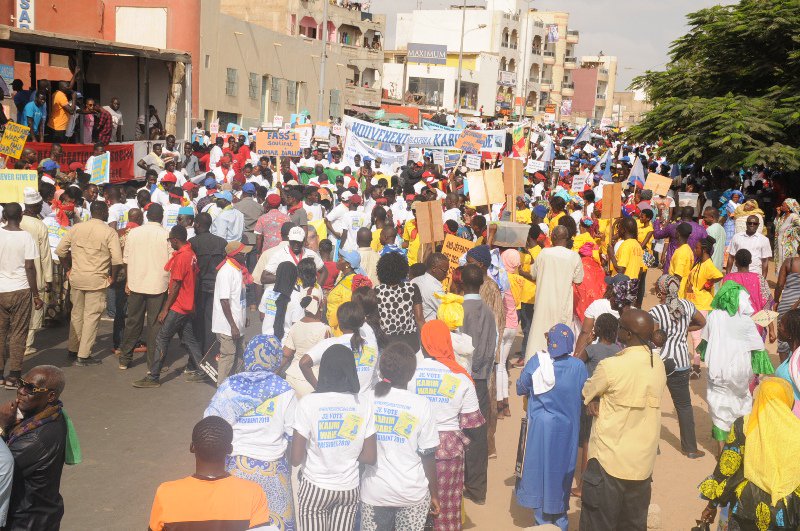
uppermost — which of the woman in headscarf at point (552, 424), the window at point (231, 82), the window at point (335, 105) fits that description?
the window at point (231, 82)

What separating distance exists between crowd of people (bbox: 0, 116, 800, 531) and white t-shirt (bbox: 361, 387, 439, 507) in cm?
1

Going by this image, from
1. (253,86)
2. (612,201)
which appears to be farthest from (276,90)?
(612,201)

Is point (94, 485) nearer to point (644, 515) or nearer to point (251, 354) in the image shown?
point (251, 354)

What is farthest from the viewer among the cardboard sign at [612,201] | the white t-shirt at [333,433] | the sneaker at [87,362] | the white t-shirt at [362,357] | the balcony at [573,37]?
the balcony at [573,37]

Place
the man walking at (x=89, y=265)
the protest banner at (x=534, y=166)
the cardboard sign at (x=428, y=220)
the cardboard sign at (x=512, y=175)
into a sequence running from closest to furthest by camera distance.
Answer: the man walking at (x=89, y=265) → the cardboard sign at (x=428, y=220) → the cardboard sign at (x=512, y=175) → the protest banner at (x=534, y=166)

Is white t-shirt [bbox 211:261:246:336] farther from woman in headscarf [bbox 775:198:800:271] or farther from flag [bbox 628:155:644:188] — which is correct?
flag [bbox 628:155:644:188]

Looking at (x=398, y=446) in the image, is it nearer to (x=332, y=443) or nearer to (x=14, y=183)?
(x=332, y=443)

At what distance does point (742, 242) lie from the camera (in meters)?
12.5

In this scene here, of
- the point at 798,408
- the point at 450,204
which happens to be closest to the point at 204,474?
the point at 798,408

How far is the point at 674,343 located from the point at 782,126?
50.1 feet

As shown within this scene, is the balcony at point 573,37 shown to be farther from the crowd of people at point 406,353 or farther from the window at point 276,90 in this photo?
the crowd of people at point 406,353

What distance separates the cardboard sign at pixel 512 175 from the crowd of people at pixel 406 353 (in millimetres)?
551

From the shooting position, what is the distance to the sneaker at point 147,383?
891cm

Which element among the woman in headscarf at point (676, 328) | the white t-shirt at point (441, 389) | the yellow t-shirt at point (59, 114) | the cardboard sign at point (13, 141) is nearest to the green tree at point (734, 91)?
the woman in headscarf at point (676, 328)
